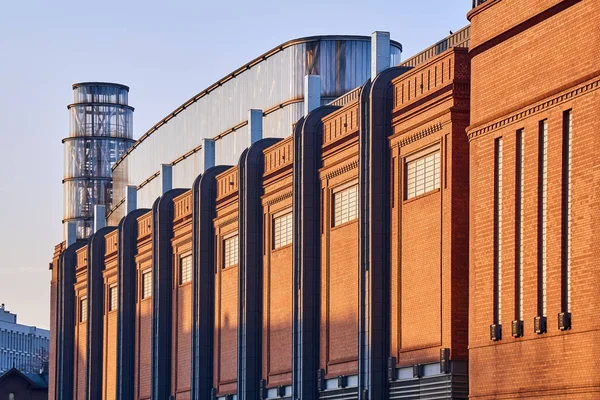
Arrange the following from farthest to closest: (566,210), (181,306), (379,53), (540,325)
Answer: (181,306)
(379,53)
(540,325)
(566,210)

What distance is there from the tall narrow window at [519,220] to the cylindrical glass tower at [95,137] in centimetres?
7484

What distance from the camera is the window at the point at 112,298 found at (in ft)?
235

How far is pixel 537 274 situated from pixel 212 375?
28.8 metres

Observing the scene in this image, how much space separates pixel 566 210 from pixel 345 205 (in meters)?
15.8

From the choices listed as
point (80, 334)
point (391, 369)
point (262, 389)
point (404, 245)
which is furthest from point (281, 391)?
point (80, 334)

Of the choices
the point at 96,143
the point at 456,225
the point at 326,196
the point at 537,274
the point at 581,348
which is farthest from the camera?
the point at 96,143

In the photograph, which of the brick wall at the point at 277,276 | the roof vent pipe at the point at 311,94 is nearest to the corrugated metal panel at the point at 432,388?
the brick wall at the point at 277,276

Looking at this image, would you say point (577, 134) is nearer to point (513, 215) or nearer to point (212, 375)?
point (513, 215)

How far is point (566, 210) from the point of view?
30.4 metres

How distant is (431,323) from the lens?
128 feet

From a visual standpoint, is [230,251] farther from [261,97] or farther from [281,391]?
[261,97]

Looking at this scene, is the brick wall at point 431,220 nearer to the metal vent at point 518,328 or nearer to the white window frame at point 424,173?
the white window frame at point 424,173

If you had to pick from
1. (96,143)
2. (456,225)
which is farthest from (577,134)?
(96,143)

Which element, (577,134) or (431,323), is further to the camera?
(431,323)
